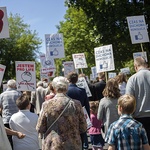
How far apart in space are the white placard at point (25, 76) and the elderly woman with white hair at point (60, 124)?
4.29 m

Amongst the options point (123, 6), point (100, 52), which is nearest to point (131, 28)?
point (100, 52)

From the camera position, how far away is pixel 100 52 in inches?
443

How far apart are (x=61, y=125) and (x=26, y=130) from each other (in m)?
0.71

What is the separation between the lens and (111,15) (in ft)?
75.4

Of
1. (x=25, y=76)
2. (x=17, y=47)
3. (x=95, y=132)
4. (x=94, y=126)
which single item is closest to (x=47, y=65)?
(x=25, y=76)

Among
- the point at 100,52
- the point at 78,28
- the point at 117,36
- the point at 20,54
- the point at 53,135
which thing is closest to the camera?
the point at 53,135

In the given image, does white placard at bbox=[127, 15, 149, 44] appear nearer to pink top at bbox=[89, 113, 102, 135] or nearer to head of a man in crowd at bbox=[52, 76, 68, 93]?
pink top at bbox=[89, 113, 102, 135]

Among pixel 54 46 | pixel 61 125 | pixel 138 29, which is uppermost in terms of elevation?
pixel 138 29

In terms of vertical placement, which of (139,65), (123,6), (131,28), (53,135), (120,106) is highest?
(123,6)

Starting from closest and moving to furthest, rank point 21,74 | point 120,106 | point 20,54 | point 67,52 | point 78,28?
point 120,106
point 21,74
point 78,28
point 67,52
point 20,54

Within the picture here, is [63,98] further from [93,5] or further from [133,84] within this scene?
[93,5]

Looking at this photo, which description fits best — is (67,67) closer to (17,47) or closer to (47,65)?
(47,65)

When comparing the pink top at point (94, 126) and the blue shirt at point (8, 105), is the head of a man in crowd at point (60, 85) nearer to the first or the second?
the blue shirt at point (8, 105)

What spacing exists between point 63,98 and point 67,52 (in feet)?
124
